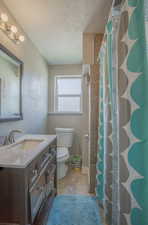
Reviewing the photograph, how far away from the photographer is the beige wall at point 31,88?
4.94 feet

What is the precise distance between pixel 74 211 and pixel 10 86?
1667 mm

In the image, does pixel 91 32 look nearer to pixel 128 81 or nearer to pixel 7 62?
pixel 7 62

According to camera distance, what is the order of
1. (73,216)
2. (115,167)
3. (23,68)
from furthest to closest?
(23,68)
(73,216)
(115,167)

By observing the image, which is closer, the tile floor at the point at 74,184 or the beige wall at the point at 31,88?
the beige wall at the point at 31,88

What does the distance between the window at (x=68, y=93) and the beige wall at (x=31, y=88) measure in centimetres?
41

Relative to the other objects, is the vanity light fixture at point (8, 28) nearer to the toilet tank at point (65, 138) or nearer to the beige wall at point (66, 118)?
the beige wall at point (66, 118)

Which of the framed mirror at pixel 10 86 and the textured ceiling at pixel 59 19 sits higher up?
the textured ceiling at pixel 59 19

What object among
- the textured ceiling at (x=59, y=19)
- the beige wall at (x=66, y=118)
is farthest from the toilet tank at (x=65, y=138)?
the textured ceiling at (x=59, y=19)

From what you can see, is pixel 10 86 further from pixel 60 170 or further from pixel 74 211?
pixel 74 211

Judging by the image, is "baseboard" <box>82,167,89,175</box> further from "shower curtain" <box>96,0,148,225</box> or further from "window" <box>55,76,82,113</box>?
"shower curtain" <box>96,0,148,225</box>

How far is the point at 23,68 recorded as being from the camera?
1.80m

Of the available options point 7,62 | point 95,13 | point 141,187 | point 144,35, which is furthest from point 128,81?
point 7,62

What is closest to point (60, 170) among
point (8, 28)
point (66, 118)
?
point (66, 118)

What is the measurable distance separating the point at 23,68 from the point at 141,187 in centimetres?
187
